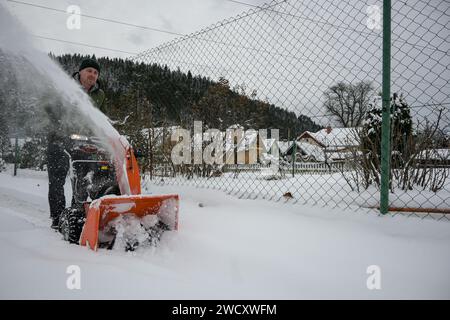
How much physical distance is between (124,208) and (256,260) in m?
1.13

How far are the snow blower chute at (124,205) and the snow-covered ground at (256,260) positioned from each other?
139 mm

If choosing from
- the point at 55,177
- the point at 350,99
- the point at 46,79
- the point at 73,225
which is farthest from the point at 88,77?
the point at 350,99

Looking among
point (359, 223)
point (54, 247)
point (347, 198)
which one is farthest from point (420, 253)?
point (54, 247)

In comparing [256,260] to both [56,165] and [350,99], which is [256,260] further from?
[350,99]

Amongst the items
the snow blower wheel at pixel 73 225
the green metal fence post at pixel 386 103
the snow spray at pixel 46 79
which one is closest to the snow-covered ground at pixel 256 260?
the snow blower wheel at pixel 73 225

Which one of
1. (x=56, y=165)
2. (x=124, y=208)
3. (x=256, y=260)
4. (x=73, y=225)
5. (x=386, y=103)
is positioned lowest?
(x=256, y=260)

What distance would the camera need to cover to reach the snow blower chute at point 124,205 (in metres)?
2.32

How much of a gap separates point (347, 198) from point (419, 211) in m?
0.92

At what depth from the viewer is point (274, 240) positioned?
2.53m

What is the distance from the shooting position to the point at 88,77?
3.56 m

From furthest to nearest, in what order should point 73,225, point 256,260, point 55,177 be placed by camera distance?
point 55,177
point 73,225
point 256,260

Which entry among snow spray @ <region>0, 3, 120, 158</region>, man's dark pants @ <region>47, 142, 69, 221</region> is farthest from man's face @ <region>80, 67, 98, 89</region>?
man's dark pants @ <region>47, 142, 69, 221</region>

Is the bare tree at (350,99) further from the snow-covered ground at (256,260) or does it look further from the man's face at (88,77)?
the man's face at (88,77)
